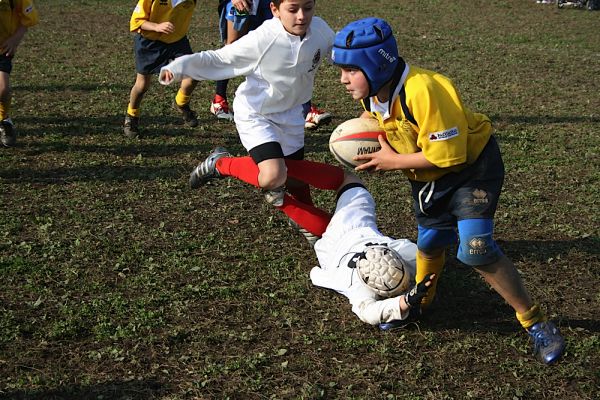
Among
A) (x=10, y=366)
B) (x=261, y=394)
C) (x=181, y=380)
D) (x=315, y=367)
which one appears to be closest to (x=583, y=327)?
(x=315, y=367)

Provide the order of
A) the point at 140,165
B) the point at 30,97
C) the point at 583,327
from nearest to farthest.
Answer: the point at 583,327, the point at 140,165, the point at 30,97

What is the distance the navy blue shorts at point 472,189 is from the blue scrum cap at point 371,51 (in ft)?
2.29

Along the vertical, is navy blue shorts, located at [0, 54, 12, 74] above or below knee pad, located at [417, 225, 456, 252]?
below

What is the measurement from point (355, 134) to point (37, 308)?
7.87 ft

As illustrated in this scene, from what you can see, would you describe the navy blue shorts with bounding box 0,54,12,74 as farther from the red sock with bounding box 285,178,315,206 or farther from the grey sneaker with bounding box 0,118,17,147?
the red sock with bounding box 285,178,315,206

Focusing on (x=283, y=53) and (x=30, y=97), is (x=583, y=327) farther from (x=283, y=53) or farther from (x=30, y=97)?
(x=30, y=97)

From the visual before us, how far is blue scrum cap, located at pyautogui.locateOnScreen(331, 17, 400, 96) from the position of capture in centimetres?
427

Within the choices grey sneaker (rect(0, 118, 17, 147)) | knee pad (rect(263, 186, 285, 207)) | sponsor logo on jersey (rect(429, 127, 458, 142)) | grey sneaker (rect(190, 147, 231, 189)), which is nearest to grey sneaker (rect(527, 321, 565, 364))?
sponsor logo on jersey (rect(429, 127, 458, 142))

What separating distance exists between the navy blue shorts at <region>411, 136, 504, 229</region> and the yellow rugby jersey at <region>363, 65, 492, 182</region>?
6cm

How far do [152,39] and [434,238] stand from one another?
4947 mm

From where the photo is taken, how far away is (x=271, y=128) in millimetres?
5820

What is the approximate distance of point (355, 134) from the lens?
4.79m

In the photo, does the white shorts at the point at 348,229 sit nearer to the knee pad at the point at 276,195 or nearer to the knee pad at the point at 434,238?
the knee pad at the point at 276,195

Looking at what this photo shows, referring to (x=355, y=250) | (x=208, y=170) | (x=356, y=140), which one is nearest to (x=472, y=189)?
(x=356, y=140)
